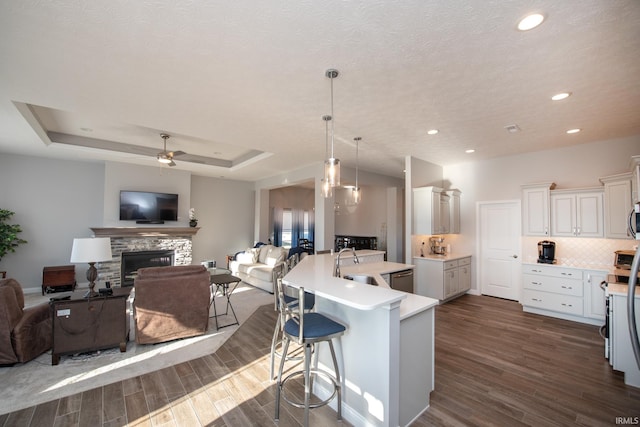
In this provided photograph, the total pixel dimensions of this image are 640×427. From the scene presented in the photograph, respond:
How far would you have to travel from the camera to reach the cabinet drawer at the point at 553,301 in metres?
4.19

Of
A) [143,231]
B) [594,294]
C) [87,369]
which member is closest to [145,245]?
[143,231]

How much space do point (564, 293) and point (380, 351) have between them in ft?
14.2

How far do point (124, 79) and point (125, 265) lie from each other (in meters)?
5.30

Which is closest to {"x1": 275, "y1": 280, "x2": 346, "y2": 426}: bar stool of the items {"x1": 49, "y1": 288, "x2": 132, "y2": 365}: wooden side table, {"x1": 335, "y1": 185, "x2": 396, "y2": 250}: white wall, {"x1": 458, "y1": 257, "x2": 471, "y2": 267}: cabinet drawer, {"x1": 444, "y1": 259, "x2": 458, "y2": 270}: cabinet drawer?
{"x1": 49, "y1": 288, "x2": 132, "y2": 365}: wooden side table

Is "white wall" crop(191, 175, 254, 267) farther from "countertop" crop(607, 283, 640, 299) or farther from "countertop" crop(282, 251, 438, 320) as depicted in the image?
"countertop" crop(607, 283, 640, 299)

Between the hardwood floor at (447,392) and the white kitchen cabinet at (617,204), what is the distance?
63.8 inches

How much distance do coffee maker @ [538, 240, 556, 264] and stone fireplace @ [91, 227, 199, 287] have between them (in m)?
7.63

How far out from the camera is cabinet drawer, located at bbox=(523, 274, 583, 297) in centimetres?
420

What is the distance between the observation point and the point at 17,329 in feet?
9.11

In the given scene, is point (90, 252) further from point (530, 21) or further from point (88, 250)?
point (530, 21)

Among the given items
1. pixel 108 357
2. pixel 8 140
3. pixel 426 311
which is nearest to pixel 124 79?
pixel 108 357

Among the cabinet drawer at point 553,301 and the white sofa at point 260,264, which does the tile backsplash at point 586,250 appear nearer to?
the cabinet drawer at point 553,301

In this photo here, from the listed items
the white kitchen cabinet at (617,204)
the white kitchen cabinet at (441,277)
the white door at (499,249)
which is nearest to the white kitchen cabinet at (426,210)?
the white kitchen cabinet at (441,277)

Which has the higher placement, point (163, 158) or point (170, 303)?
point (163, 158)
